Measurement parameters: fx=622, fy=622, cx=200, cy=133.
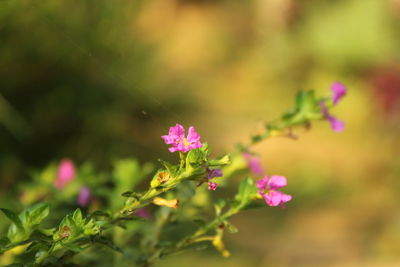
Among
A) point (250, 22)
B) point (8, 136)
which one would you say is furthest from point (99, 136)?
point (250, 22)

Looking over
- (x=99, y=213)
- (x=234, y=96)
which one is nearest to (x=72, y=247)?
(x=99, y=213)

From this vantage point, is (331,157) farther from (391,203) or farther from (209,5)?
(209,5)

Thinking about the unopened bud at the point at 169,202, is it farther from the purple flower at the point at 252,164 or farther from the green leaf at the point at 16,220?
the purple flower at the point at 252,164

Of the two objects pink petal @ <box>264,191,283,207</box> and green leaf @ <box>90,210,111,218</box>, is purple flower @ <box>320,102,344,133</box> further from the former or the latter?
green leaf @ <box>90,210,111,218</box>

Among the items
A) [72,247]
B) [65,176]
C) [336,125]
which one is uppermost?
[65,176]

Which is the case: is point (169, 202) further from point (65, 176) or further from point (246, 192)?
point (65, 176)

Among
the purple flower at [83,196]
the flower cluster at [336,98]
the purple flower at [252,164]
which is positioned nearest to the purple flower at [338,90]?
the flower cluster at [336,98]

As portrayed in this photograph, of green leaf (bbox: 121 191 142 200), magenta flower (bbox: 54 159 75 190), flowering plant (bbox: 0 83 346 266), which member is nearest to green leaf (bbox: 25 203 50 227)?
flowering plant (bbox: 0 83 346 266)

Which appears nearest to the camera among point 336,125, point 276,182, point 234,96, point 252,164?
point 276,182
